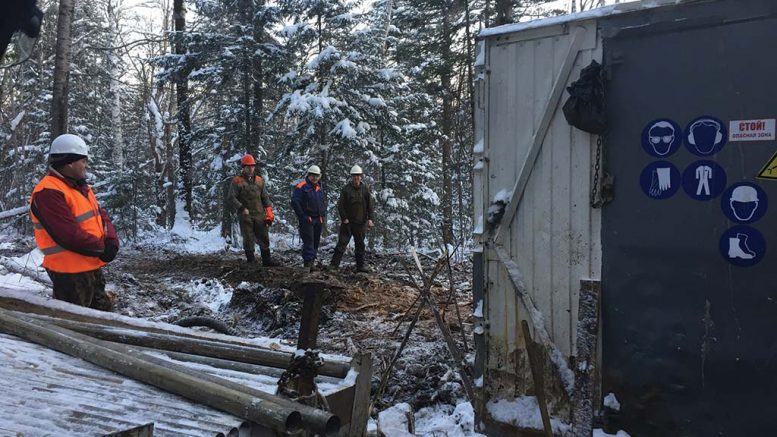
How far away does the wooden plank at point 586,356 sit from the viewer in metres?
3.36

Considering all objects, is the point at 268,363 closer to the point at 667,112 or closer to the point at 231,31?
the point at 667,112

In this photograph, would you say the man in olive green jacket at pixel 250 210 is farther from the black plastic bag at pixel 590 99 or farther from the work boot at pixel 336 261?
the black plastic bag at pixel 590 99

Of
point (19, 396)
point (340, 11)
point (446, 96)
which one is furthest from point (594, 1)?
point (19, 396)

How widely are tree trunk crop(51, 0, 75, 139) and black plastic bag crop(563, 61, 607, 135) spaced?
9970 mm

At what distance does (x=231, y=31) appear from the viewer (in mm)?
16500

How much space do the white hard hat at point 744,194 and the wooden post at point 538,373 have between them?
1.48 meters

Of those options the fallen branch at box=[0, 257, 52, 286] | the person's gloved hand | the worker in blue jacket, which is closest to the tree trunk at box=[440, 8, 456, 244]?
the worker in blue jacket

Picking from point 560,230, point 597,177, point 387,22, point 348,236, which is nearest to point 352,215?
point 348,236

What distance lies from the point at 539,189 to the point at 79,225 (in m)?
3.80

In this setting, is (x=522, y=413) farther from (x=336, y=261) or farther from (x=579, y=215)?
(x=336, y=261)

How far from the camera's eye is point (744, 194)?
10.1 feet

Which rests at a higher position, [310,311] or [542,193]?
[542,193]

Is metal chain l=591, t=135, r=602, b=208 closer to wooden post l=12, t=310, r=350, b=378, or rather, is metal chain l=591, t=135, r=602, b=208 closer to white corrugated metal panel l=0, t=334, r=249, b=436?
wooden post l=12, t=310, r=350, b=378

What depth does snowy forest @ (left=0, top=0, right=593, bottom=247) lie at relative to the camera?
14.7 m
